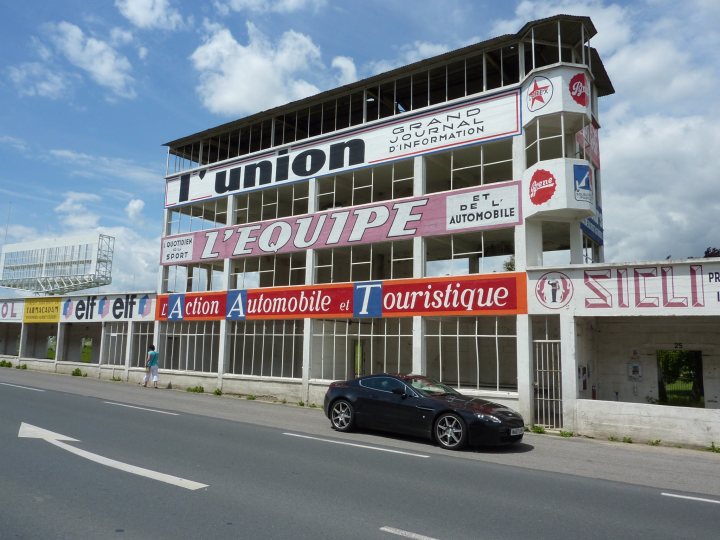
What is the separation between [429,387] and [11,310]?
3400 cm

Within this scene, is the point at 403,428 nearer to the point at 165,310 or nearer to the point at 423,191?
the point at 423,191

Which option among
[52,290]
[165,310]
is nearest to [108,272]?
[52,290]

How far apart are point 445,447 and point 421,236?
8.71m

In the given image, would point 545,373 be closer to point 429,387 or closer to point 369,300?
point 429,387

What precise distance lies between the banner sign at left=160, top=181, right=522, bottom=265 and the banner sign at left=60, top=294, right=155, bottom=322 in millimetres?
3129

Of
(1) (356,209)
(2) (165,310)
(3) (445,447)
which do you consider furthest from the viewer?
(2) (165,310)

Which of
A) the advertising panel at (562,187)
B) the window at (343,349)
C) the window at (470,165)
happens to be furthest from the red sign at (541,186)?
the window at (343,349)

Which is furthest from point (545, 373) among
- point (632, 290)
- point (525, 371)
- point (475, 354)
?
point (475, 354)

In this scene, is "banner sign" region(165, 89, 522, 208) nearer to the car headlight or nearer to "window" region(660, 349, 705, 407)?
the car headlight

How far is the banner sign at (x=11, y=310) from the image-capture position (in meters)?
34.6

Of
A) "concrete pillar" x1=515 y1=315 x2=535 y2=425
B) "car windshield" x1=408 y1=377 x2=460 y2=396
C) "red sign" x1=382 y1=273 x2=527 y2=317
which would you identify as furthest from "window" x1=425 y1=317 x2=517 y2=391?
"car windshield" x1=408 y1=377 x2=460 y2=396

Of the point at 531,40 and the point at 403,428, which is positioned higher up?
the point at 531,40

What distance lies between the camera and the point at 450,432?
10.4 m

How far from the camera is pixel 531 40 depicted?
16859mm
